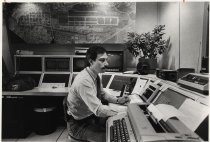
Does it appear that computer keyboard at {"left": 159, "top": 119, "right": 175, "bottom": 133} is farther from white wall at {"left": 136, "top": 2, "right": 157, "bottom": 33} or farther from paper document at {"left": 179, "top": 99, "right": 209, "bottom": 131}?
white wall at {"left": 136, "top": 2, "right": 157, "bottom": 33}

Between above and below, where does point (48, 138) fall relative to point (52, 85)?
below

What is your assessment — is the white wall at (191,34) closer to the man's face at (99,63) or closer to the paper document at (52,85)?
the man's face at (99,63)

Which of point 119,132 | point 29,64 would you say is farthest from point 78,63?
point 119,132

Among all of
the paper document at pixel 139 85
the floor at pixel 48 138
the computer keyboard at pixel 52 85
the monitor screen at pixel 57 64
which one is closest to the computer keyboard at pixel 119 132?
the paper document at pixel 139 85

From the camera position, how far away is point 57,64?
3.99 metres

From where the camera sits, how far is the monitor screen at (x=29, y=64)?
4.00 metres

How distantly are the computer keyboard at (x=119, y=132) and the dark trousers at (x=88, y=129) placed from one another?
15.6 inches

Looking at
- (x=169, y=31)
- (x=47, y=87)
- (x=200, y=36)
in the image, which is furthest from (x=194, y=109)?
(x=47, y=87)

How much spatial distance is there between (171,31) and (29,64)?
2.38m

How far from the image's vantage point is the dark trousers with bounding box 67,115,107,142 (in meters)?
1.88

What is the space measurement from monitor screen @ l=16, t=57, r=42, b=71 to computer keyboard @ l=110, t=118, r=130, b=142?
2.77 meters

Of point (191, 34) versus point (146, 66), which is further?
point (146, 66)

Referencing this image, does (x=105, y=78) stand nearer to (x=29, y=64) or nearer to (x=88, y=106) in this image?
(x=29, y=64)

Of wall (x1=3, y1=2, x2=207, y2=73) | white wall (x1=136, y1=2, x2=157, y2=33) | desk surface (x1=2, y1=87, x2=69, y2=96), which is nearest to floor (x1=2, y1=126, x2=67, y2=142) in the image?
desk surface (x1=2, y1=87, x2=69, y2=96)
